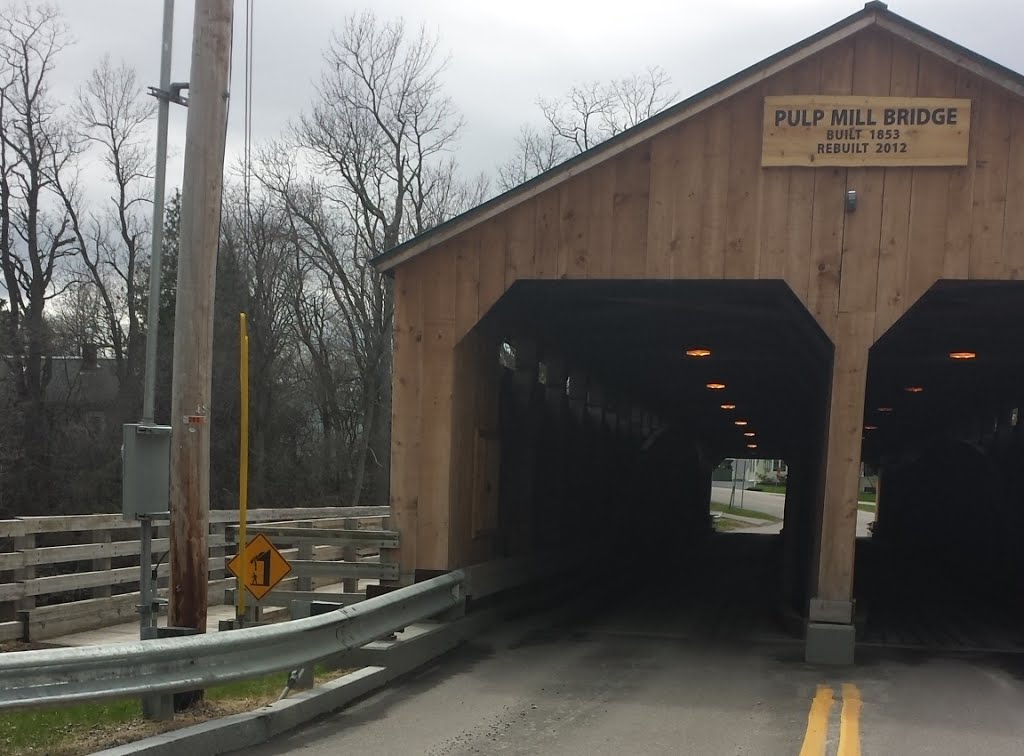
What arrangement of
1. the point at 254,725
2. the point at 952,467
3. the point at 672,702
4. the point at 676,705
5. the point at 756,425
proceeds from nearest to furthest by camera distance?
the point at 254,725, the point at 676,705, the point at 672,702, the point at 952,467, the point at 756,425

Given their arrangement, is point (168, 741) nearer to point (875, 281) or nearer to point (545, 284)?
point (545, 284)

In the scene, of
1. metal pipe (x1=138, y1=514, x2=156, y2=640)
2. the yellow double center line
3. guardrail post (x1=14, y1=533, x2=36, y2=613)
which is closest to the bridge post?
the yellow double center line

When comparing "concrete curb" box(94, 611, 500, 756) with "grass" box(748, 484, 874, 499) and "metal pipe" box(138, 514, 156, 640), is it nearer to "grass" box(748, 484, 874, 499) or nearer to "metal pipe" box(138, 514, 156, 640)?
"metal pipe" box(138, 514, 156, 640)

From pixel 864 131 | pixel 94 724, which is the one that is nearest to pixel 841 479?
pixel 864 131

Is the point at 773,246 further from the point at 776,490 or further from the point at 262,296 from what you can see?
the point at 776,490

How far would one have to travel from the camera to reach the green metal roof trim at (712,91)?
9109 millimetres

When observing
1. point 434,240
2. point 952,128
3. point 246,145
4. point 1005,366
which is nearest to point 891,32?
point 952,128

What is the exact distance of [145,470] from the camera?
20.4 ft

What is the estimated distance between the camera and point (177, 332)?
6.34m

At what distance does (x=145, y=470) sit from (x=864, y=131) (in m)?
7.28

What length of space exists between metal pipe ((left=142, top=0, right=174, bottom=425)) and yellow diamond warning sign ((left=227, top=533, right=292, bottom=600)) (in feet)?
5.17

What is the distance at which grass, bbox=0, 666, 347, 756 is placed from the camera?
5.16 m

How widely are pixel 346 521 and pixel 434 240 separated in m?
6.22

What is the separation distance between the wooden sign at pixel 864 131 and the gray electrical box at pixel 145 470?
6.35 metres
